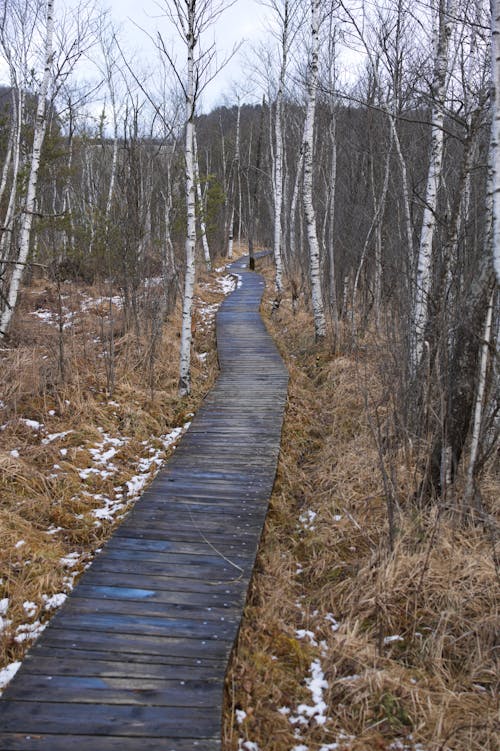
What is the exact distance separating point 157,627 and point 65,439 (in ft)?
11.1

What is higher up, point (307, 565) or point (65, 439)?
point (65, 439)

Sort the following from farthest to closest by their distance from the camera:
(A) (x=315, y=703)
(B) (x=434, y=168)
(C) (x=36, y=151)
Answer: (C) (x=36, y=151) < (B) (x=434, y=168) < (A) (x=315, y=703)

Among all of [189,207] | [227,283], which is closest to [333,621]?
[189,207]

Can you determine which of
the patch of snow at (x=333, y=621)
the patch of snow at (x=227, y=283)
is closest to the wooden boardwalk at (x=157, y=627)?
the patch of snow at (x=333, y=621)

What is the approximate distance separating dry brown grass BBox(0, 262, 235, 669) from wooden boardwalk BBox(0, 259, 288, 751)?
0.43 m

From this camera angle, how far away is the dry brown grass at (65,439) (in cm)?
379

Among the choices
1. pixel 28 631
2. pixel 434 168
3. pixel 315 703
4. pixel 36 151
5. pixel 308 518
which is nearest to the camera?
pixel 315 703

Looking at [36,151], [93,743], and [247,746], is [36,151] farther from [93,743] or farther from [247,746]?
[247,746]

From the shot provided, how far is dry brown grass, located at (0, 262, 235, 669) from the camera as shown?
3795 millimetres

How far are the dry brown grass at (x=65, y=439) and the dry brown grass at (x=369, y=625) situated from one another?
145 cm

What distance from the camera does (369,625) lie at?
345 centimetres

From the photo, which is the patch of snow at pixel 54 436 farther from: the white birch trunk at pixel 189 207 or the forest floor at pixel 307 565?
the white birch trunk at pixel 189 207

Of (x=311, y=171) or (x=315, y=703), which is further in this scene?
(x=311, y=171)

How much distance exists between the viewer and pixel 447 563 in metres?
3.71
